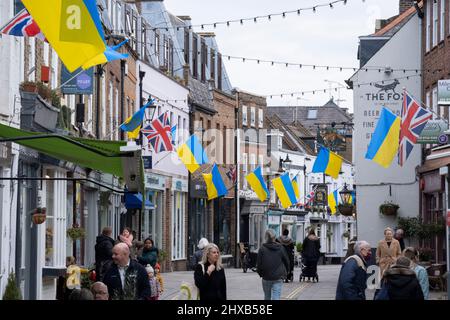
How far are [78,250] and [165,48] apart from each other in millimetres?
23079

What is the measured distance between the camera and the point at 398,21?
45.2 meters

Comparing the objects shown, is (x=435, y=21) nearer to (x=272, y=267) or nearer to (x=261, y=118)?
(x=272, y=267)

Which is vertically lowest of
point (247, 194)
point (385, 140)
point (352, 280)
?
point (352, 280)

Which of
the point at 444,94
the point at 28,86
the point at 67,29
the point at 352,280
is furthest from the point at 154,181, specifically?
the point at 67,29

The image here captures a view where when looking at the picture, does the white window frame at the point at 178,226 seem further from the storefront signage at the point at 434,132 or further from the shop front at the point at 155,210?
the storefront signage at the point at 434,132

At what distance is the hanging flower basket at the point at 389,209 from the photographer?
133 ft

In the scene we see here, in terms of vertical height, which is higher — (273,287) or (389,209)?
(389,209)

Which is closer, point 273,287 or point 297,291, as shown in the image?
point 273,287

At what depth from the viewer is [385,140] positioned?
3288cm

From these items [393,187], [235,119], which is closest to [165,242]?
[393,187]

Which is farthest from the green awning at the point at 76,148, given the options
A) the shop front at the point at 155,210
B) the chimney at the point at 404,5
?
the chimney at the point at 404,5

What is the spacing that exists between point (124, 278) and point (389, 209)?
26562 mm

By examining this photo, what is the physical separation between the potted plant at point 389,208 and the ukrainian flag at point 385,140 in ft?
25.9

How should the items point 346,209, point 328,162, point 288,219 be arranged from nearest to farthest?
point 328,162 < point 346,209 < point 288,219
